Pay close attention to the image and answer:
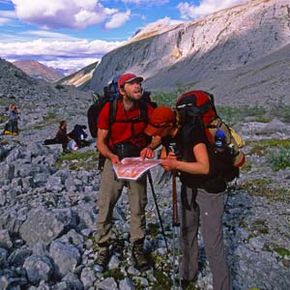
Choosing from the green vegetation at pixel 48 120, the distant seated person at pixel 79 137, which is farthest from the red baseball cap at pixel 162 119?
the green vegetation at pixel 48 120

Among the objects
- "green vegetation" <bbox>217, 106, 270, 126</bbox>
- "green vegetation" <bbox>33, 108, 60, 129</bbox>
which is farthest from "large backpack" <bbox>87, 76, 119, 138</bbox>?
"green vegetation" <bbox>33, 108, 60, 129</bbox>

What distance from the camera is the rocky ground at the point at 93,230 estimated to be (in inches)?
268

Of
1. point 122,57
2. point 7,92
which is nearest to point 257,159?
point 7,92

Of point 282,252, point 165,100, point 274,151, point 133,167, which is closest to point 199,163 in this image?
point 133,167

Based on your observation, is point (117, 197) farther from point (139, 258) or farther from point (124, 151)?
point (139, 258)

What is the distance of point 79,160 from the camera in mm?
17266

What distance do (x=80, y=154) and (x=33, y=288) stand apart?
38.9ft

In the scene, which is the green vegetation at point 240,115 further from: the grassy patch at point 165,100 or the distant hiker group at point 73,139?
the distant hiker group at point 73,139

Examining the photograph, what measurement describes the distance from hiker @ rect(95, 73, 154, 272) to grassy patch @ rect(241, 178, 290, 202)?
4.24 meters

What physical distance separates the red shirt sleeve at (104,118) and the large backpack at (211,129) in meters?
1.24

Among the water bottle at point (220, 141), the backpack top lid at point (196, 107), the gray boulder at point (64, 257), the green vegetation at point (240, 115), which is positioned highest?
the backpack top lid at point (196, 107)

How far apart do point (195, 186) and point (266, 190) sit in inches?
207

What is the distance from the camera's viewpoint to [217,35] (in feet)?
372

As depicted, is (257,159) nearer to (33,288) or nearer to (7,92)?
(33,288)
